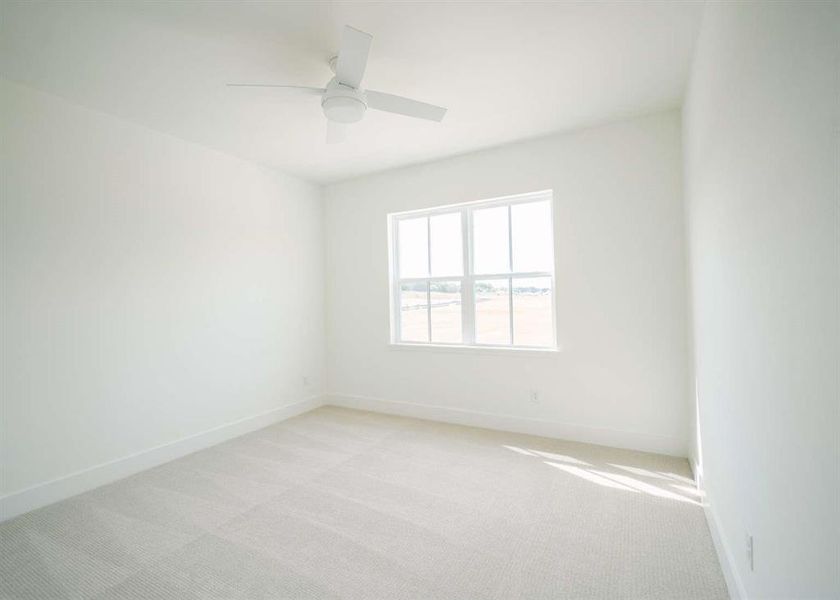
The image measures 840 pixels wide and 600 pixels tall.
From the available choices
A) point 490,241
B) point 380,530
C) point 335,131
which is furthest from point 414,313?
point 380,530

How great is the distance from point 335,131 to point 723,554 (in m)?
3.05

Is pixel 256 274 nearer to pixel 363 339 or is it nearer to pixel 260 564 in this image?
pixel 363 339

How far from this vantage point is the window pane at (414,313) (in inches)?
170

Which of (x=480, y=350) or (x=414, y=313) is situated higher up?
(x=414, y=313)

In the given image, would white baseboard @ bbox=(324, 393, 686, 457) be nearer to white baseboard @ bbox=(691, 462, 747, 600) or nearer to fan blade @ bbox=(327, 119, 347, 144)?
white baseboard @ bbox=(691, 462, 747, 600)

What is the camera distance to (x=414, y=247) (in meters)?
4.40

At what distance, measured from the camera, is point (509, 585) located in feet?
5.67

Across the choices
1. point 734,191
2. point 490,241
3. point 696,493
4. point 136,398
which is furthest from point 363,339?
point 734,191

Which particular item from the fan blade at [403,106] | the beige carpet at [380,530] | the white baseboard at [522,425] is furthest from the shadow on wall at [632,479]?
the fan blade at [403,106]

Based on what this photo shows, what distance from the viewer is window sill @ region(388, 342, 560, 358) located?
3.56 m

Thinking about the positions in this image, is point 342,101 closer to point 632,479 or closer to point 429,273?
point 429,273

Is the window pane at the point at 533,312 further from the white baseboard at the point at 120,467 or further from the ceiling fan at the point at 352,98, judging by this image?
the white baseboard at the point at 120,467

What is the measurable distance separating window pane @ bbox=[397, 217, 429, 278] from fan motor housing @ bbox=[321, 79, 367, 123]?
83.9 inches

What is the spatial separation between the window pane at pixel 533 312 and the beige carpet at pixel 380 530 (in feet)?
3.15
